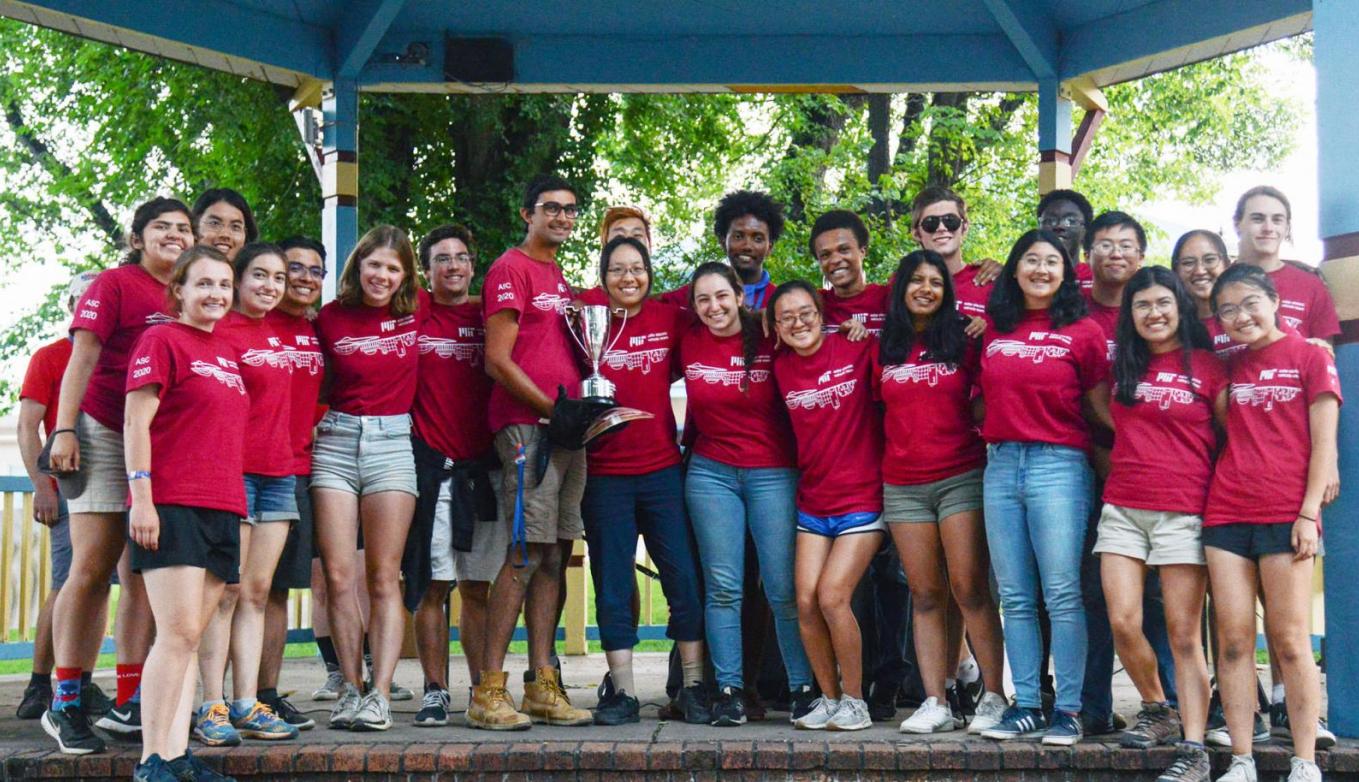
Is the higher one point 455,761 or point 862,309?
point 862,309

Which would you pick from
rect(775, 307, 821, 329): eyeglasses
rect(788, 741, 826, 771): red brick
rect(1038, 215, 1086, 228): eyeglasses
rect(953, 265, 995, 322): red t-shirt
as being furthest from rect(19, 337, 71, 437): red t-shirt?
rect(1038, 215, 1086, 228): eyeglasses

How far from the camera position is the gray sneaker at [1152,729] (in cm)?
484

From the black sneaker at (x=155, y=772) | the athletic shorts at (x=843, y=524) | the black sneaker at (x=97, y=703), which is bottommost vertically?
the black sneaker at (x=97, y=703)

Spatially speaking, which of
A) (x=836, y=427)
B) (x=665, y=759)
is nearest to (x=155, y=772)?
(x=665, y=759)

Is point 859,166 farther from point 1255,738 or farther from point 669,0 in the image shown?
point 1255,738

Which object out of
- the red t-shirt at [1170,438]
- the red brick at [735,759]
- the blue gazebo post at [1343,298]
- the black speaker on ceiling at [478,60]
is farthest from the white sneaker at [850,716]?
the black speaker on ceiling at [478,60]

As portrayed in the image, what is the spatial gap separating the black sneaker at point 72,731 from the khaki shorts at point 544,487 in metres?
1.61

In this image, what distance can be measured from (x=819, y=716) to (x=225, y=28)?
15.7ft

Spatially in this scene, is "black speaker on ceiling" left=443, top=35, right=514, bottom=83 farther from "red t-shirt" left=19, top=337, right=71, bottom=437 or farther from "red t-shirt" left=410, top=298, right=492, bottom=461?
"red t-shirt" left=19, top=337, right=71, bottom=437

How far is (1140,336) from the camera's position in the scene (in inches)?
194

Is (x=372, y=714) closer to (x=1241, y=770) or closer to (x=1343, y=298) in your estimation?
(x=1241, y=770)

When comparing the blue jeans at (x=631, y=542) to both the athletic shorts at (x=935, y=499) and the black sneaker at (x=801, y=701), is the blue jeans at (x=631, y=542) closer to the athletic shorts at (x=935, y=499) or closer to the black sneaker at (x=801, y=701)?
the black sneaker at (x=801, y=701)

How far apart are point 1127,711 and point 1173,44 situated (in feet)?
11.6

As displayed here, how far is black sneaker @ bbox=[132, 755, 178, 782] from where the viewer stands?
4.41 m
